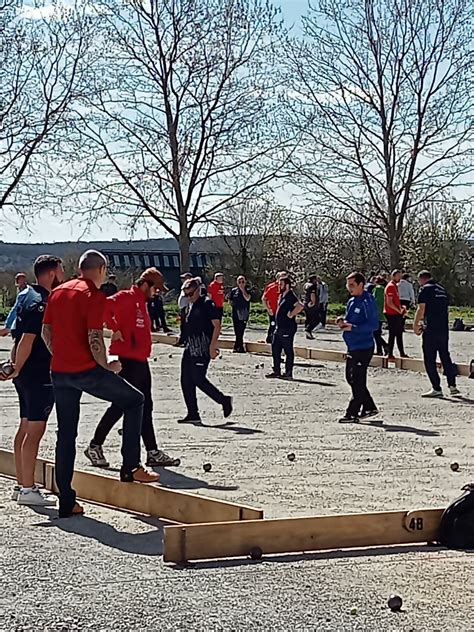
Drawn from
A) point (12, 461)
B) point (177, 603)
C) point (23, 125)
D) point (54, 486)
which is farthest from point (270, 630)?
point (23, 125)

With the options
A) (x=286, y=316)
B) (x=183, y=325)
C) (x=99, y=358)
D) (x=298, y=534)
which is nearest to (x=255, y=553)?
(x=298, y=534)

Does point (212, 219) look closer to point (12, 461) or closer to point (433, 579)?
point (12, 461)

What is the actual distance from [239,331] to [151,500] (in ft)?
53.1

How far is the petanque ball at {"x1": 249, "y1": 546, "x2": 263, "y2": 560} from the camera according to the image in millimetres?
6871

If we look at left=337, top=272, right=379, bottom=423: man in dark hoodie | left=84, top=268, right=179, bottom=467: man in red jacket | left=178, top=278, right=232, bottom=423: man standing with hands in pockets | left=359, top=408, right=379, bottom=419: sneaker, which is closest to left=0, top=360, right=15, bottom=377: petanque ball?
left=84, top=268, right=179, bottom=467: man in red jacket

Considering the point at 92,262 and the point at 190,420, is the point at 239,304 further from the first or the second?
the point at 92,262

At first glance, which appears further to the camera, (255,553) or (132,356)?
(132,356)

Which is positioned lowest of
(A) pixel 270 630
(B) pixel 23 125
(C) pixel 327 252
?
(A) pixel 270 630

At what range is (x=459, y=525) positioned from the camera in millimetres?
7195

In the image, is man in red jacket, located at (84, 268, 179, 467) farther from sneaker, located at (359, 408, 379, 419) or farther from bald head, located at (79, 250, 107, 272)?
sneaker, located at (359, 408, 379, 419)

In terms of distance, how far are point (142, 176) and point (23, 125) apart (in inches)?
197

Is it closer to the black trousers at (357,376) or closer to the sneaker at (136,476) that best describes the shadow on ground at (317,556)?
the sneaker at (136,476)

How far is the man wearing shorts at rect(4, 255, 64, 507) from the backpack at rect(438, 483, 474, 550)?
3196 millimetres

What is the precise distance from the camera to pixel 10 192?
34.0m
